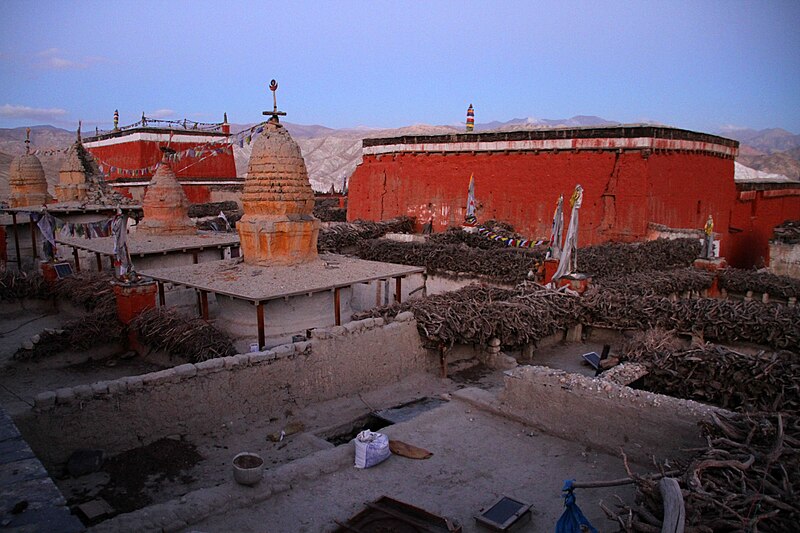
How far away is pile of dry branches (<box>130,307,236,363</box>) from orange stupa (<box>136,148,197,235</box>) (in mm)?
7753

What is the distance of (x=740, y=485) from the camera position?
4.37m

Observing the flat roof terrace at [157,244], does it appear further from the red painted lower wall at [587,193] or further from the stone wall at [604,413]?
the stone wall at [604,413]

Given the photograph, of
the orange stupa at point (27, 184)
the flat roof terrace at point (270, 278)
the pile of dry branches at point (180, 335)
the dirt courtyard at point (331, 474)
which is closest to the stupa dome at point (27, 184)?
the orange stupa at point (27, 184)

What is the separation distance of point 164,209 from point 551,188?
47.5 feet

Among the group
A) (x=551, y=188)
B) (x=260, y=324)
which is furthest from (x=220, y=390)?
(x=551, y=188)

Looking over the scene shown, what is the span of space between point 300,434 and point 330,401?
1174mm

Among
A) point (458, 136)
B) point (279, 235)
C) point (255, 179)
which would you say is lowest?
point (279, 235)

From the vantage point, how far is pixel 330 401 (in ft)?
29.9

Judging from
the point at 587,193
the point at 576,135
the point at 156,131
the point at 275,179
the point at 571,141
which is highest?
the point at 156,131

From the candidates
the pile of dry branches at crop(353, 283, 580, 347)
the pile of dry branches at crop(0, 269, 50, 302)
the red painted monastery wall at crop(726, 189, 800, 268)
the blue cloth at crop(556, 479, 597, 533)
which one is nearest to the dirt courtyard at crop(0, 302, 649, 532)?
the blue cloth at crop(556, 479, 597, 533)

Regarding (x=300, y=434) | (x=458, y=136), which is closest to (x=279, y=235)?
(x=300, y=434)

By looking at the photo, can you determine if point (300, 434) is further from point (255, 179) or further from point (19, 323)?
point (19, 323)

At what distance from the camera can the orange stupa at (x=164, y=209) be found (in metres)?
19.0

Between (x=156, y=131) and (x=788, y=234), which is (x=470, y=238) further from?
(x=156, y=131)
